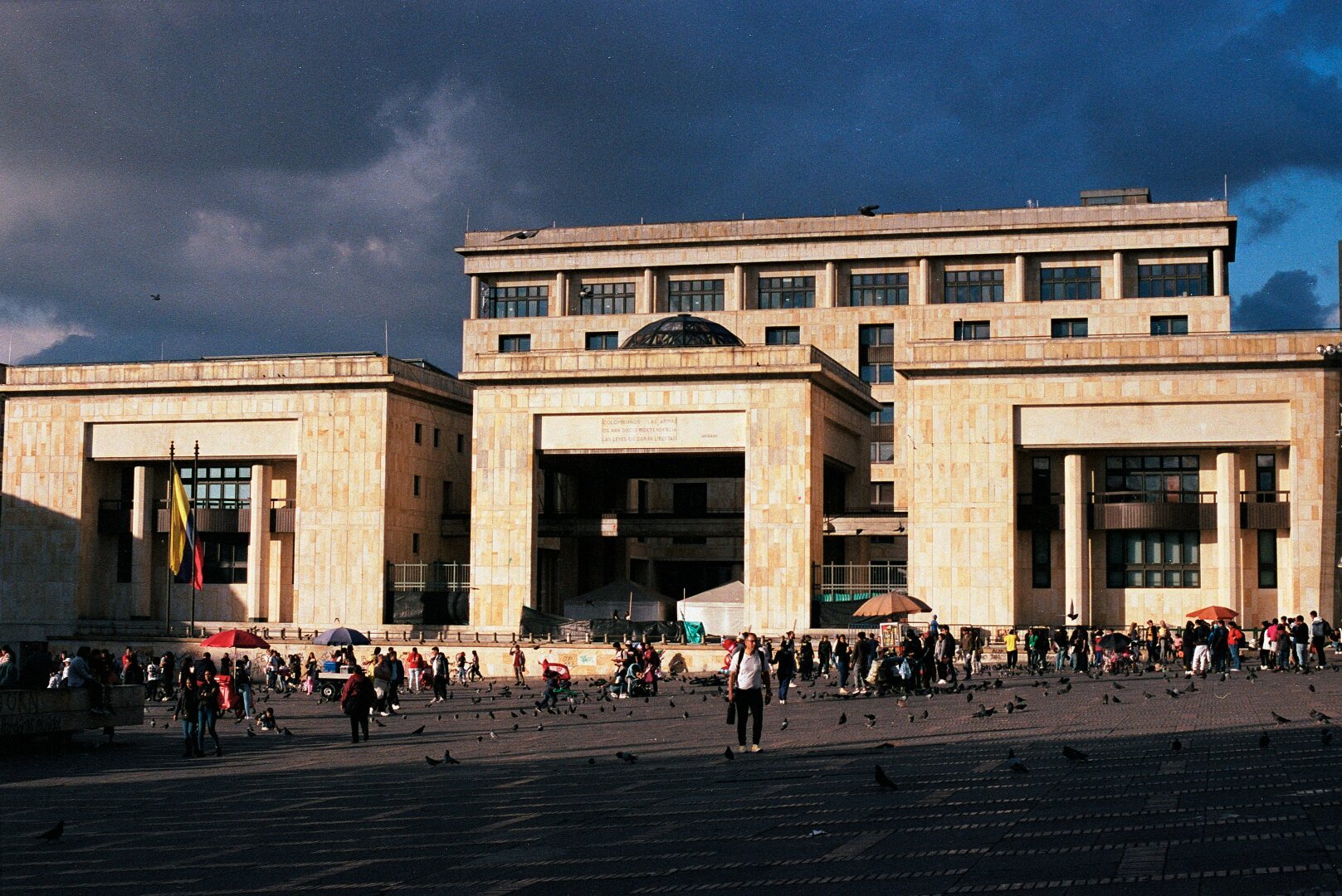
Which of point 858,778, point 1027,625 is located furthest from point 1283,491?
point 858,778

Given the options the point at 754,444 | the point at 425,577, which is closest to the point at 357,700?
the point at 754,444

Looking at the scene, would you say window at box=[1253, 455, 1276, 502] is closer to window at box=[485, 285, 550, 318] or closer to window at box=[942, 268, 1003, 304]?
window at box=[942, 268, 1003, 304]

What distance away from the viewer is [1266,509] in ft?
179

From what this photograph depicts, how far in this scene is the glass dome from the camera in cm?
6250

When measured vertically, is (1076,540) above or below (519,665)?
above

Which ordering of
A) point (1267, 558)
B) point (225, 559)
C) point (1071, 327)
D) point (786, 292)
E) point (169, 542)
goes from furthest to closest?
1. point (786, 292)
2. point (1071, 327)
3. point (225, 559)
4. point (169, 542)
5. point (1267, 558)

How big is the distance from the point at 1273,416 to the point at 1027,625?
11.2 metres

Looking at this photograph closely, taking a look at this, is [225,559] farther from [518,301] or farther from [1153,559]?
[1153,559]

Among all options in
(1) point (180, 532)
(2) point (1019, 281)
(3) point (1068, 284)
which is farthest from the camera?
(3) point (1068, 284)

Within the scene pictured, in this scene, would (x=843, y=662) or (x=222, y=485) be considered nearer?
(x=843, y=662)

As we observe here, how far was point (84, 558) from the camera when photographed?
6588 cm

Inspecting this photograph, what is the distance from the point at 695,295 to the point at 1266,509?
3321 cm

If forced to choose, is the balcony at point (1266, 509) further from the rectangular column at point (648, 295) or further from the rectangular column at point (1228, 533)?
the rectangular column at point (648, 295)

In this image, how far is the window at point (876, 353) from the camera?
74312 millimetres
